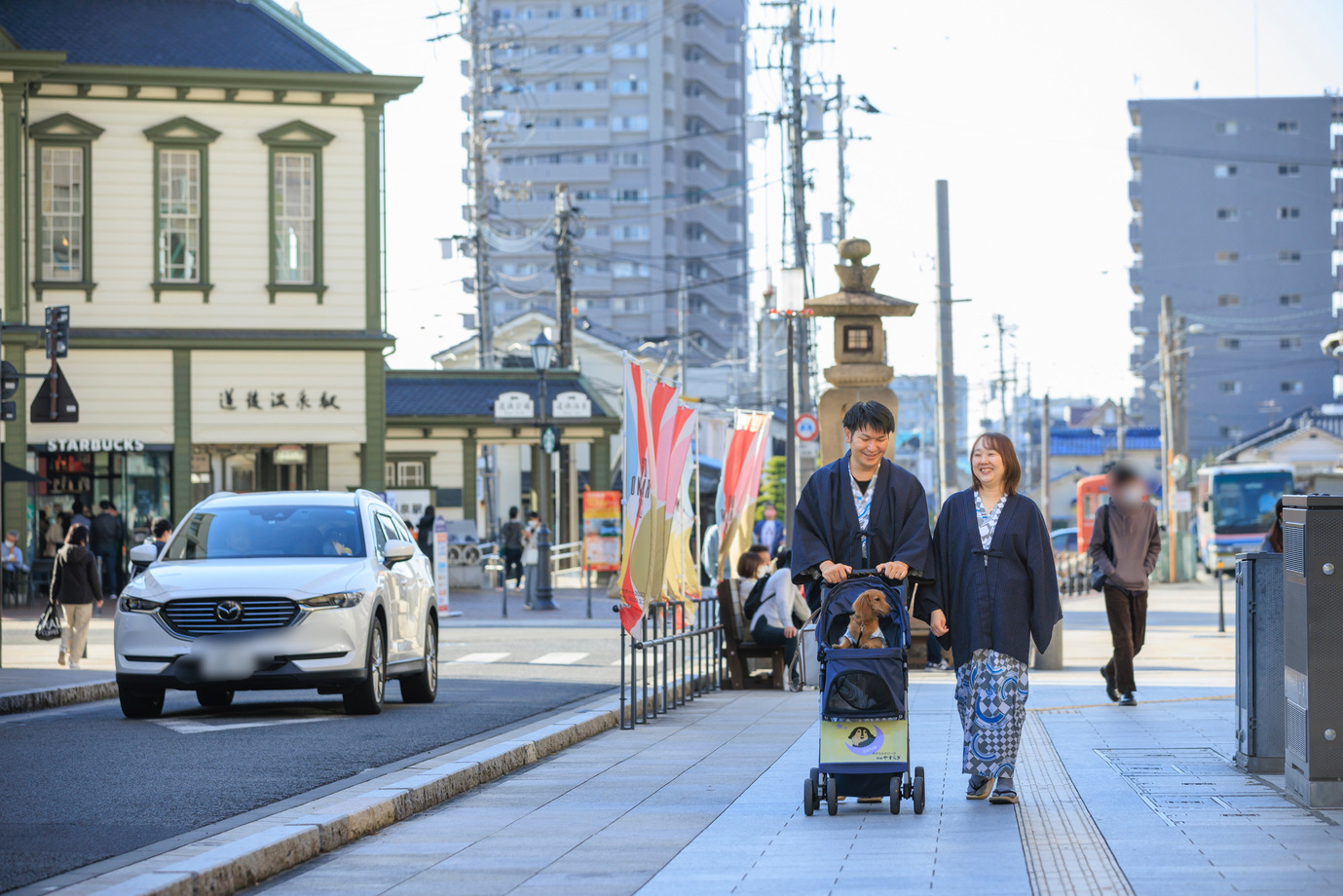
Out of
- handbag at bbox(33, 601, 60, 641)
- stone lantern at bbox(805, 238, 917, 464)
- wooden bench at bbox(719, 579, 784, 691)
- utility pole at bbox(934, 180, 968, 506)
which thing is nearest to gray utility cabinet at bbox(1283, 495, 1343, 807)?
wooden bench at bbox(719, 579, 784, 691)

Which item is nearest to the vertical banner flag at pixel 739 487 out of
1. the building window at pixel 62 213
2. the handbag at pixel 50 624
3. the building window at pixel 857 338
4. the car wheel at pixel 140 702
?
the building window at pixel 857 338

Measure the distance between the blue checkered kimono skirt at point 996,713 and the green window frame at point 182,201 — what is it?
25287mm

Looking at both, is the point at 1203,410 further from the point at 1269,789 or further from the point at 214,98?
the point at 1269,789

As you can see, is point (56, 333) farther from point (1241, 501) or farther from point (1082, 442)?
point (1082, 442)

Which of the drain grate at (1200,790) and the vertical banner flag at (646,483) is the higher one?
the vertical banner flag at (646,483)

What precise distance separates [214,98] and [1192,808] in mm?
27058

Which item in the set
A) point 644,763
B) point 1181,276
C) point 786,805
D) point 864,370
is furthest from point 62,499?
point 1181,276

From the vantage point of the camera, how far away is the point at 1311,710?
6887 millimetres

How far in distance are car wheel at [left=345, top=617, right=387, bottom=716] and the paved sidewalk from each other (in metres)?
2.19

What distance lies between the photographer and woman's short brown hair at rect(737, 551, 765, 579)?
611 inches

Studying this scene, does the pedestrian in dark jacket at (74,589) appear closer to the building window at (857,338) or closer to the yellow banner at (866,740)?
the building window at (857,338)

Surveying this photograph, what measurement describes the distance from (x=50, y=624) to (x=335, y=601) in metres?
5.96

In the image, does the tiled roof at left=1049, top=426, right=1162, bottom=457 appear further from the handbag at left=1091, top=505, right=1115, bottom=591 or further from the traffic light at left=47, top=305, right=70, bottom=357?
the handbag at left=1091, top=505, right=1115, bottom=591

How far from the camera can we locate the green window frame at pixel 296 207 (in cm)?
3081
